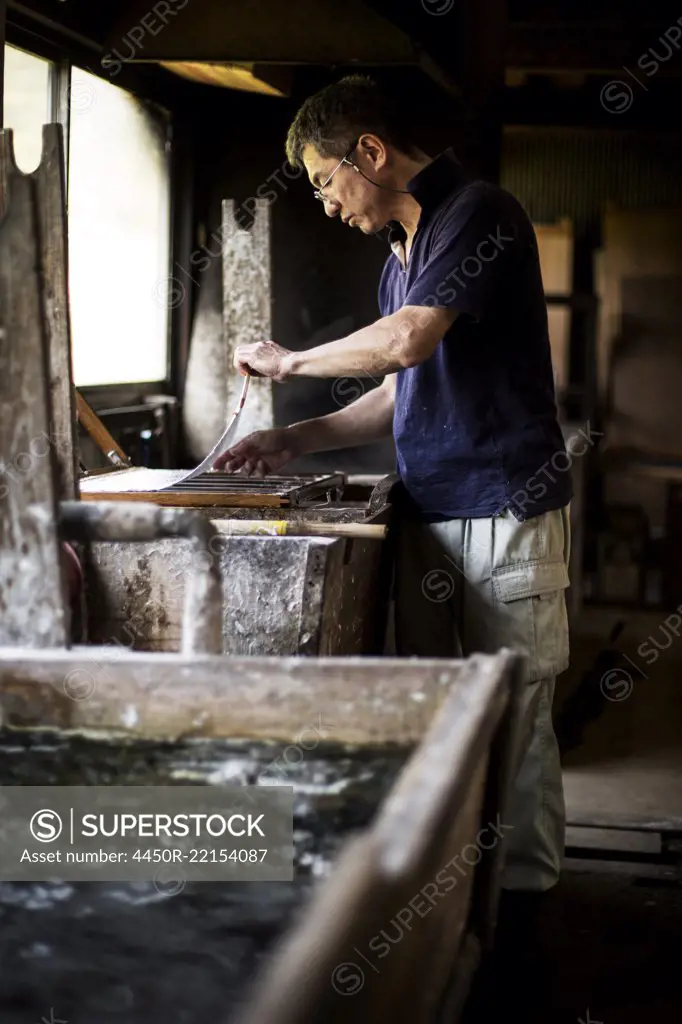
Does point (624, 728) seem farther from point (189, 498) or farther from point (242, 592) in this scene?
point (242, 592)

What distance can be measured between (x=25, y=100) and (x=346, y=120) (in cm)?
145

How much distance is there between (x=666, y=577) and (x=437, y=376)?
4715mm

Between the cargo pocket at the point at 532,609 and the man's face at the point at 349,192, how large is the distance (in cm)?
97

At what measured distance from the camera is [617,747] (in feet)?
15.2

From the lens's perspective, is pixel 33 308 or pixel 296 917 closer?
pixel 296 917

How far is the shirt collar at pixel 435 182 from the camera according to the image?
9.57ft

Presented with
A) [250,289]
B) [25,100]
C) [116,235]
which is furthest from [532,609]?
[116,235]

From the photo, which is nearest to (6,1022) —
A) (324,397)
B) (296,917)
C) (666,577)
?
(296,917)

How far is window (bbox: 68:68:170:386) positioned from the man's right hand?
3.52 feet

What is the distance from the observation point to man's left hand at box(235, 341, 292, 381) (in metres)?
2.86

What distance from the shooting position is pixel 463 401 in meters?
2.84

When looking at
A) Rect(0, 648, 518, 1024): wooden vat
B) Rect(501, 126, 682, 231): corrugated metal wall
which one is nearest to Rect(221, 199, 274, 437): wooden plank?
Rect(0, 648, 518, 1024): wooden vat

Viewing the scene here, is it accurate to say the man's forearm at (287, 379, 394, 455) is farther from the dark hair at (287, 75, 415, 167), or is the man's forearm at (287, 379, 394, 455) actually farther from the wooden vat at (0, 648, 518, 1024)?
the wooden vat at (0, 648, 518, 1024)

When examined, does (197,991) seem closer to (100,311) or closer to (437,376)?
(437,376)
